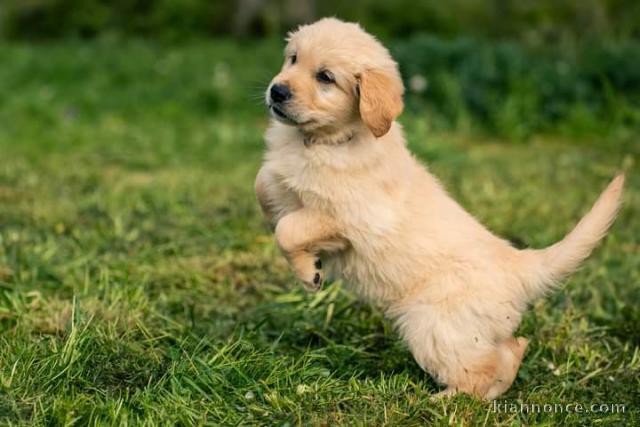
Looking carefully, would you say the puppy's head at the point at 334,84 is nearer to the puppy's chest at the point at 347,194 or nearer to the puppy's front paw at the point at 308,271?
the puppy's chest at the point at 347,194

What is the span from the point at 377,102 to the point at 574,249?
82 centimetres

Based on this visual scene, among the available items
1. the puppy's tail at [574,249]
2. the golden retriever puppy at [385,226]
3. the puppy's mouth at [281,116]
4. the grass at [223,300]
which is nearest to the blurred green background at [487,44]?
the grass at [223,300]

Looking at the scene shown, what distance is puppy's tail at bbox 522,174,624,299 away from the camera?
3.13 m

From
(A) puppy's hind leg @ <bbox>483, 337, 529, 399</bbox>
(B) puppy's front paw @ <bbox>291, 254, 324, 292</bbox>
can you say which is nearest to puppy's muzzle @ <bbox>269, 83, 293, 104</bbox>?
(B) puppy's front paw @ <bbox>291, 254, 324, 292</bbox>

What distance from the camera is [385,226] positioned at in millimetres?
3096

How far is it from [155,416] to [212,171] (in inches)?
165

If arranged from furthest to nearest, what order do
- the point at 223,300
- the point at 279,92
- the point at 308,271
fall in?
the point at 223,300 < the point at 308,271 < the point at 279,92

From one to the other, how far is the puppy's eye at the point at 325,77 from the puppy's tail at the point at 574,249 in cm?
89

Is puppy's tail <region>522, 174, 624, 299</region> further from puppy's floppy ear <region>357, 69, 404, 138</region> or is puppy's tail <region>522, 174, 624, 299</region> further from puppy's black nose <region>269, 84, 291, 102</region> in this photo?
puppy's black nose <region>269, 84, 291, 102</region>

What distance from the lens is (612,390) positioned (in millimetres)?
3312

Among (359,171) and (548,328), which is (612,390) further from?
(359,171)

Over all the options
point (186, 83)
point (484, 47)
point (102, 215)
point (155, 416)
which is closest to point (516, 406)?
point (155, 416)

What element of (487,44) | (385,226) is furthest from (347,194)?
(487,44)

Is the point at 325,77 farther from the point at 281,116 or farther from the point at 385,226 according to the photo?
the point at 385,226
